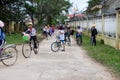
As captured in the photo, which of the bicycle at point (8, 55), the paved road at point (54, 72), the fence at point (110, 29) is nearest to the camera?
the paved road at point (54, 72)

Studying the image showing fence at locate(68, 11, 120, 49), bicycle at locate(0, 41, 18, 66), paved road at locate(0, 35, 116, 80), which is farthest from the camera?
fence at locate(68, 11, 120, 49)

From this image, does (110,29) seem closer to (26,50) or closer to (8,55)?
(26,50)

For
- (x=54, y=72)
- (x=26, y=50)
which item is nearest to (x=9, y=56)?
(x=54, y=72)

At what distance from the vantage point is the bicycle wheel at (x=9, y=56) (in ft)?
42.6

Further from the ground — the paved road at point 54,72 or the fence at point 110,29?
the fence at point 110,29

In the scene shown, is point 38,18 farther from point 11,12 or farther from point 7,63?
point 7,63

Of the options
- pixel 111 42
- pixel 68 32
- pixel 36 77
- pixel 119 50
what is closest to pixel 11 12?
pixel 68 32

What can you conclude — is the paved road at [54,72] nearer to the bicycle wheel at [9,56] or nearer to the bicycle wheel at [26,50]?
the bicycle wheel at [9,56]

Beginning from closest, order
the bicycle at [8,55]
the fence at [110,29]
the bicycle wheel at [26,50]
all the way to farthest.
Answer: the bicycle at [8,55] < the bicycle wheel at [26,50] < the fence at [110,29]

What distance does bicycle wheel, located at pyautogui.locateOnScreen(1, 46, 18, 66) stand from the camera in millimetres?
12992

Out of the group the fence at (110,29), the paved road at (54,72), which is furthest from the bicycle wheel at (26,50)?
the fence at (110,29)

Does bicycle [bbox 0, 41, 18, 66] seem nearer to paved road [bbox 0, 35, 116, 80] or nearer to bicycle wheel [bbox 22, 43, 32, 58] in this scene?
paved road [bbox 0, 35, 116, 80]

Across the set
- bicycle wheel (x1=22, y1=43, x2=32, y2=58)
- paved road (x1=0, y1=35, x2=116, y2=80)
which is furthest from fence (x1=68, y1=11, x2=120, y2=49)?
paved road (x1=0, y1=35, x2=116, y2=80)

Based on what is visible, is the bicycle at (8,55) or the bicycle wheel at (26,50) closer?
the bicycle at (8,55)
